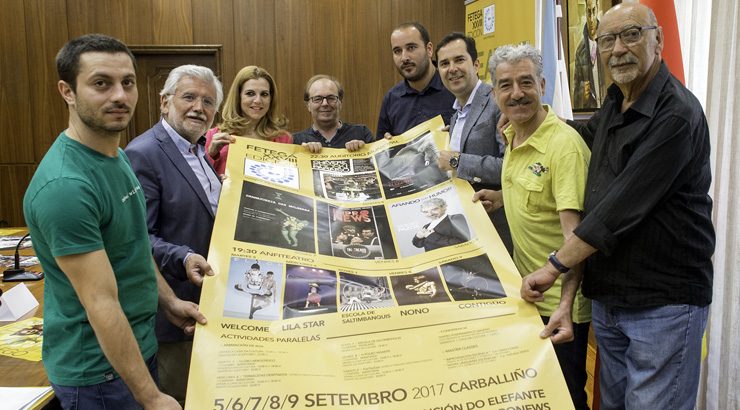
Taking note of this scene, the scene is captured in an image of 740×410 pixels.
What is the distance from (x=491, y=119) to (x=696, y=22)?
3.98 feet

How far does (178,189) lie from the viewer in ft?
5.45

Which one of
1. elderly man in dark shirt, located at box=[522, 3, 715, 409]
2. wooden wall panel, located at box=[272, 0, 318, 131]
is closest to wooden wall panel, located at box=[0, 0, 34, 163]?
wooden wall panel, located at box=[272, 0, 318, 131]

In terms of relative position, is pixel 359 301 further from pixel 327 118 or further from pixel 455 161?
pixel 327 118

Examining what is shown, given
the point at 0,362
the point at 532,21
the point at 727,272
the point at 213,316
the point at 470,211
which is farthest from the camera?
the point at 532,21

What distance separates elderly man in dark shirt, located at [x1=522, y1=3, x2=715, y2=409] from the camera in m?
1.28

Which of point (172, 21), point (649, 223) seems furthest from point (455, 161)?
point (172, 21)

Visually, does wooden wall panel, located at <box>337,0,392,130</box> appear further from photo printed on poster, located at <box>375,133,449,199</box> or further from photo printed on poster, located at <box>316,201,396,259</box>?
photo printed on poster, located at <box>316,201,396,259</box>

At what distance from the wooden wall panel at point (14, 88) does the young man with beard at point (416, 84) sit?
447 centimetres

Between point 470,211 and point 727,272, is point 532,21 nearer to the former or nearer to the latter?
point 727,272

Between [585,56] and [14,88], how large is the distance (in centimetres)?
548

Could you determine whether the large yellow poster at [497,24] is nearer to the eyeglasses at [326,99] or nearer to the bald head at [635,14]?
the eyeglasses at [326,99]

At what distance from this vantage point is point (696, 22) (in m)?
2.45

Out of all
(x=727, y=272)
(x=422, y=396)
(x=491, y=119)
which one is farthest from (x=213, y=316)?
(x=727, y=272)

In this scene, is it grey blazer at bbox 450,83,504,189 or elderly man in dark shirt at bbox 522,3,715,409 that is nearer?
elderly man in dark shirt at bbox 522,3,715,409
